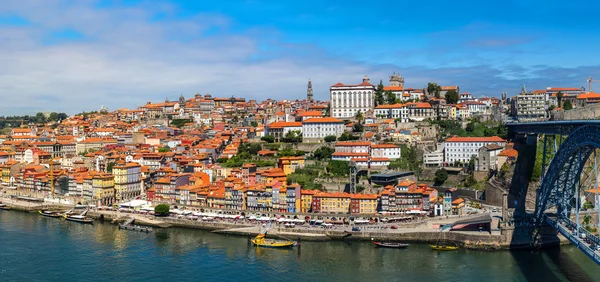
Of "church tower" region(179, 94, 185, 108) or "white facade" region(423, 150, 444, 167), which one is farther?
"church tower" region(179, 94, 185, 108)

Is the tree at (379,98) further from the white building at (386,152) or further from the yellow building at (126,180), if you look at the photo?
the yellow building at (126,180)

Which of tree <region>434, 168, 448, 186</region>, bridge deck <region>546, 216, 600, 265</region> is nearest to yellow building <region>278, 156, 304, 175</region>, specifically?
tree <region>434, 168, 448, 186</region>

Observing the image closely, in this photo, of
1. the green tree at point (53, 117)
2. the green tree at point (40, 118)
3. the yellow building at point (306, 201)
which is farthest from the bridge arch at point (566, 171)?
the green tree at point (53, 117)

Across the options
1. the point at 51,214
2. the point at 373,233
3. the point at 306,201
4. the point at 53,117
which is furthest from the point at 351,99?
the point at 53,117

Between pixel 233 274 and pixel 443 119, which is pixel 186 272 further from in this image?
pixel 443 119

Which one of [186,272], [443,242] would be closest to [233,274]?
[186,272]

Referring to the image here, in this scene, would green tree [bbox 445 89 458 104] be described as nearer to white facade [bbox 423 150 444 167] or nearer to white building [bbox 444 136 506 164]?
white building [bbox 444 136 506 164]
